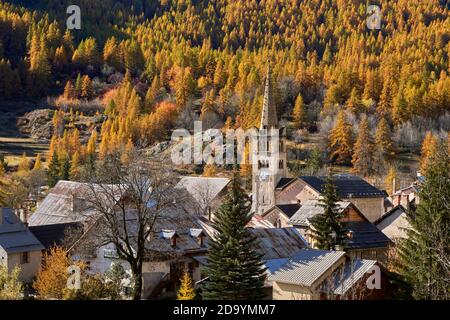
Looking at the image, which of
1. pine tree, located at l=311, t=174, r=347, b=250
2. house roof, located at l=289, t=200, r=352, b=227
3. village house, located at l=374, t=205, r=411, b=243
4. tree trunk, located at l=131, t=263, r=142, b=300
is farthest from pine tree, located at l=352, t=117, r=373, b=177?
tree trunk, located at l=131, t=263, r=142, b=300

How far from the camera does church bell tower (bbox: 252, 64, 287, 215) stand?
286 feet

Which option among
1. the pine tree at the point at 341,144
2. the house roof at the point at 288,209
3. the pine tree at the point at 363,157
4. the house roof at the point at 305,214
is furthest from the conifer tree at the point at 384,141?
the house roof at the point at 305,214

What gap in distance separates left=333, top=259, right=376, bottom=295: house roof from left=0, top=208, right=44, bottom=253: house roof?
2162 cm

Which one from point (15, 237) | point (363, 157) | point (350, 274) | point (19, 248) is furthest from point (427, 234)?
point (363, 157)

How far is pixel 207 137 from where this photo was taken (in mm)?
138625

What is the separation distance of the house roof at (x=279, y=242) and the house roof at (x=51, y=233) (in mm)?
12524

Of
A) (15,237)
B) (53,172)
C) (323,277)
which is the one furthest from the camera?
(53,172)

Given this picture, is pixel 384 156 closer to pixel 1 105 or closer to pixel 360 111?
pixel 360 111

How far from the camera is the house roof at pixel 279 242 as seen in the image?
160ft

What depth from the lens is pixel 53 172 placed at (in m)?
111

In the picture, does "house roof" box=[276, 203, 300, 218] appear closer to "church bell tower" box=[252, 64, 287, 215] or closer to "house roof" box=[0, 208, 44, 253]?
"church bell tower" box=[252, 64, 287, 215]

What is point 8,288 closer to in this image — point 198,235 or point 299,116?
point 198,235

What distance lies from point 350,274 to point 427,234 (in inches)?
203
